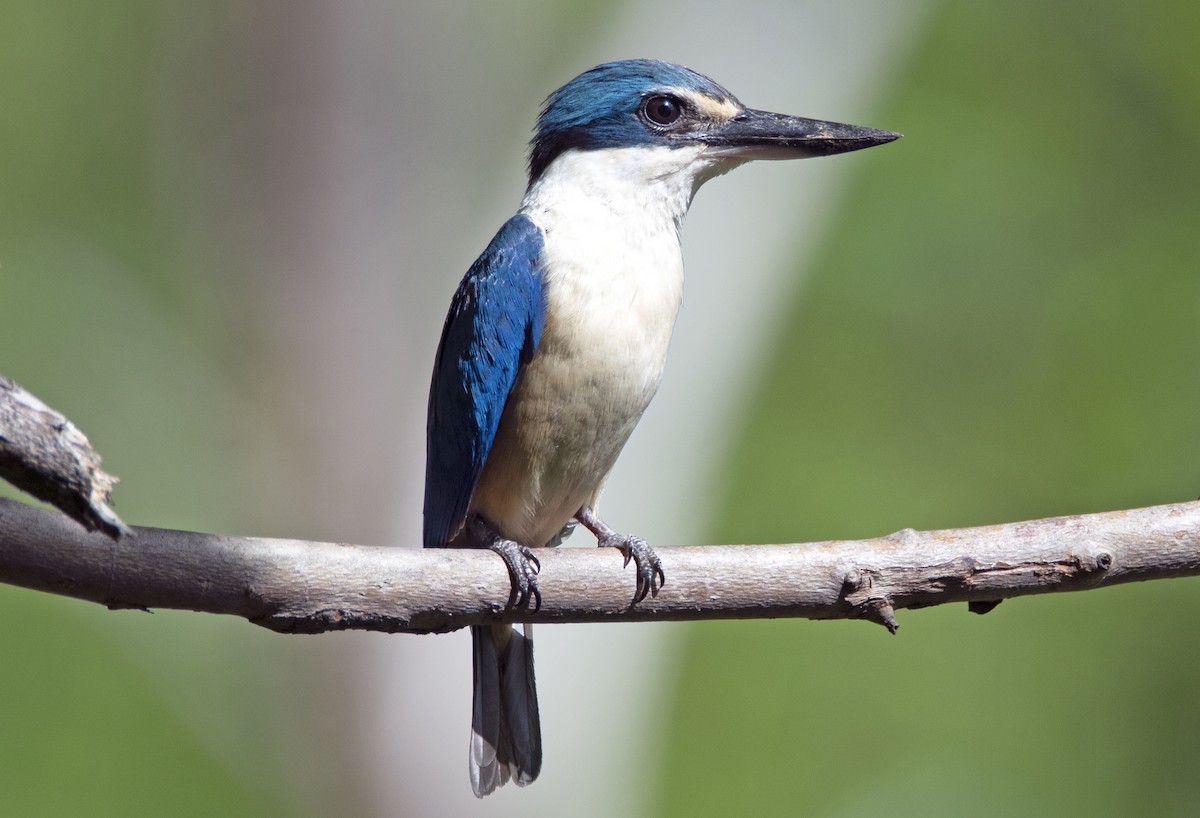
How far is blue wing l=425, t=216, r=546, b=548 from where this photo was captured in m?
3.40

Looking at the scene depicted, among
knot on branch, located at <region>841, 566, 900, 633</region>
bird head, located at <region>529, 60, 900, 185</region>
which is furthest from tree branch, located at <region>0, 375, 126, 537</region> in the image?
bird head, located at <region>529, 60, 900, 185</region>

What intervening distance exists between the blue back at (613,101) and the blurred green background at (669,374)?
2.67 metres

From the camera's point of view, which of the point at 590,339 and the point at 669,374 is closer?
the point at 590,339

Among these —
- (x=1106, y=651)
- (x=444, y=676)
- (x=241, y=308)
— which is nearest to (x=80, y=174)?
(x=241, y=308)

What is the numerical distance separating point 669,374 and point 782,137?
4191mm

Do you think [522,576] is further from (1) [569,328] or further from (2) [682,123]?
(2) [682,123]

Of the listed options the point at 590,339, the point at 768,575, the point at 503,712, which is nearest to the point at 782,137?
the point at 590,339

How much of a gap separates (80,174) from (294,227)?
4693 mm

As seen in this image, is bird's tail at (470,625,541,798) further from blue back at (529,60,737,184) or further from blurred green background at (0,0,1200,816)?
blurred green background at (0,0,1200,816)

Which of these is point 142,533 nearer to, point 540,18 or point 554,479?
point 554,479

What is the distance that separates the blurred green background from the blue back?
2.67 m

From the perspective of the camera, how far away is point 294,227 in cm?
643

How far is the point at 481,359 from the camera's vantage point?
3.43 m

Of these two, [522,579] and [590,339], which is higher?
[590,339]
